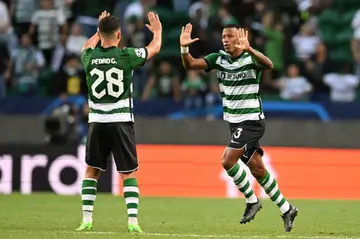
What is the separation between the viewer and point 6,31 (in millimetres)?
21984

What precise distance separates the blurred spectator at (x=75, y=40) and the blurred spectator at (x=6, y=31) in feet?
4.41

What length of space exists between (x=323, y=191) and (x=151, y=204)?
12.4 feet

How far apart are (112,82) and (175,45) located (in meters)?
11.2

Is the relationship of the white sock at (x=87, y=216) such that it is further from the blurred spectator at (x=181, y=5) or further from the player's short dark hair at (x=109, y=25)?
the blurred spectator at (x=181, y=5)

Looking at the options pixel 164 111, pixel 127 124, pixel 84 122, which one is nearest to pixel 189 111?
pixel 164 111

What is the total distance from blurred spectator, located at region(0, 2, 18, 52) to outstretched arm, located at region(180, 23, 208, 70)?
11.0 meters

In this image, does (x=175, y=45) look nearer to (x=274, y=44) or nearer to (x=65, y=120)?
(x=274, y=44)

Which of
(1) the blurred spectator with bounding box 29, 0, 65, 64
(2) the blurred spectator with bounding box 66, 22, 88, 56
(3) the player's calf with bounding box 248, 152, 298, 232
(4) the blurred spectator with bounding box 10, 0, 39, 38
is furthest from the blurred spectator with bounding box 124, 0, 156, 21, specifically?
(3) the player's calf with bounding box 248, 152, 298, 232

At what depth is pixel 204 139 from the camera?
62.7 ft

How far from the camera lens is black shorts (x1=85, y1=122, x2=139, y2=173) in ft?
34.2

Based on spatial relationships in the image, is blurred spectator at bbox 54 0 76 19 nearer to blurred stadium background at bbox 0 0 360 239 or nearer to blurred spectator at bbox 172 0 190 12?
blurred stadium background at bbox 0 0 360 239

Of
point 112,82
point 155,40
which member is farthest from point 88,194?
point 155,40

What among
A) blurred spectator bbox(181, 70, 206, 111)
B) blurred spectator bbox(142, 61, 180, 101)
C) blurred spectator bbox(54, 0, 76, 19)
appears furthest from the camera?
blurred spectator bbox(54, 0, 76, 19)

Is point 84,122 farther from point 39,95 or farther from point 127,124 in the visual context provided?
point 127,124
